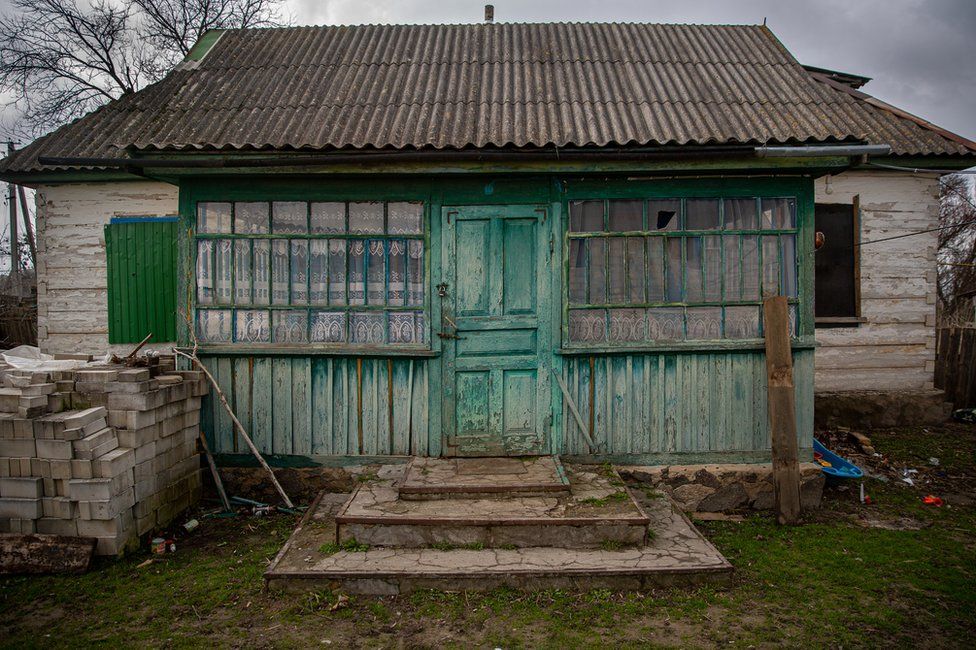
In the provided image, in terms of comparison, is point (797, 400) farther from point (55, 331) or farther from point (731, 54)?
point (55, 331)

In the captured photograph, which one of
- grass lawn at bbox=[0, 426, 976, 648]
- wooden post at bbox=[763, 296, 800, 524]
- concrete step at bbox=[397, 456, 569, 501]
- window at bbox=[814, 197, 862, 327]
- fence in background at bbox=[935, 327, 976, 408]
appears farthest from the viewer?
fence in background at bbox=[935, 327, 976, 408]

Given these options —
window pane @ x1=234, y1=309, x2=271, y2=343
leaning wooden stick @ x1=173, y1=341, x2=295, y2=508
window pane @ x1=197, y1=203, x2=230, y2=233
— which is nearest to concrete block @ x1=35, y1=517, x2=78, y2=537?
leaning wooden stick @ x1=173, y1=341, x2=295, y2=508

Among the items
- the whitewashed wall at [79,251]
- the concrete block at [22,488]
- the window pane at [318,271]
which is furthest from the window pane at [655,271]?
the whitewashed wall at [79,251]

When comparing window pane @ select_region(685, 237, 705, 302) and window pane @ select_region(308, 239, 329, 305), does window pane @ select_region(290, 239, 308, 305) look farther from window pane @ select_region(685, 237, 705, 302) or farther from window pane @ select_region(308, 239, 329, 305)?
window pane @ select_region(685, 237, 705, 302)

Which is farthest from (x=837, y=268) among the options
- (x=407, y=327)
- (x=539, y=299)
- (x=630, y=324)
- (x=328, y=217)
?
(x=328, y=217)

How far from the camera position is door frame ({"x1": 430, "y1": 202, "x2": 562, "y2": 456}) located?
5539 mm

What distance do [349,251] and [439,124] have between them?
153 centimetres

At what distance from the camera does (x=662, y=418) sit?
5.59m

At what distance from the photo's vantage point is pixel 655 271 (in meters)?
5.61

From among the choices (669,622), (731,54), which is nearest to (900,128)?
(731,54)

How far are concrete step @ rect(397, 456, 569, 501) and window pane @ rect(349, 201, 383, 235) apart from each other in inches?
90.5

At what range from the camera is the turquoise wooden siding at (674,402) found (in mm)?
5578

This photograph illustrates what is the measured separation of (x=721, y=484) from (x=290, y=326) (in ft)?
14.8

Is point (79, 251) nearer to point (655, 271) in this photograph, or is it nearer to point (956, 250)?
point (655, 271)
